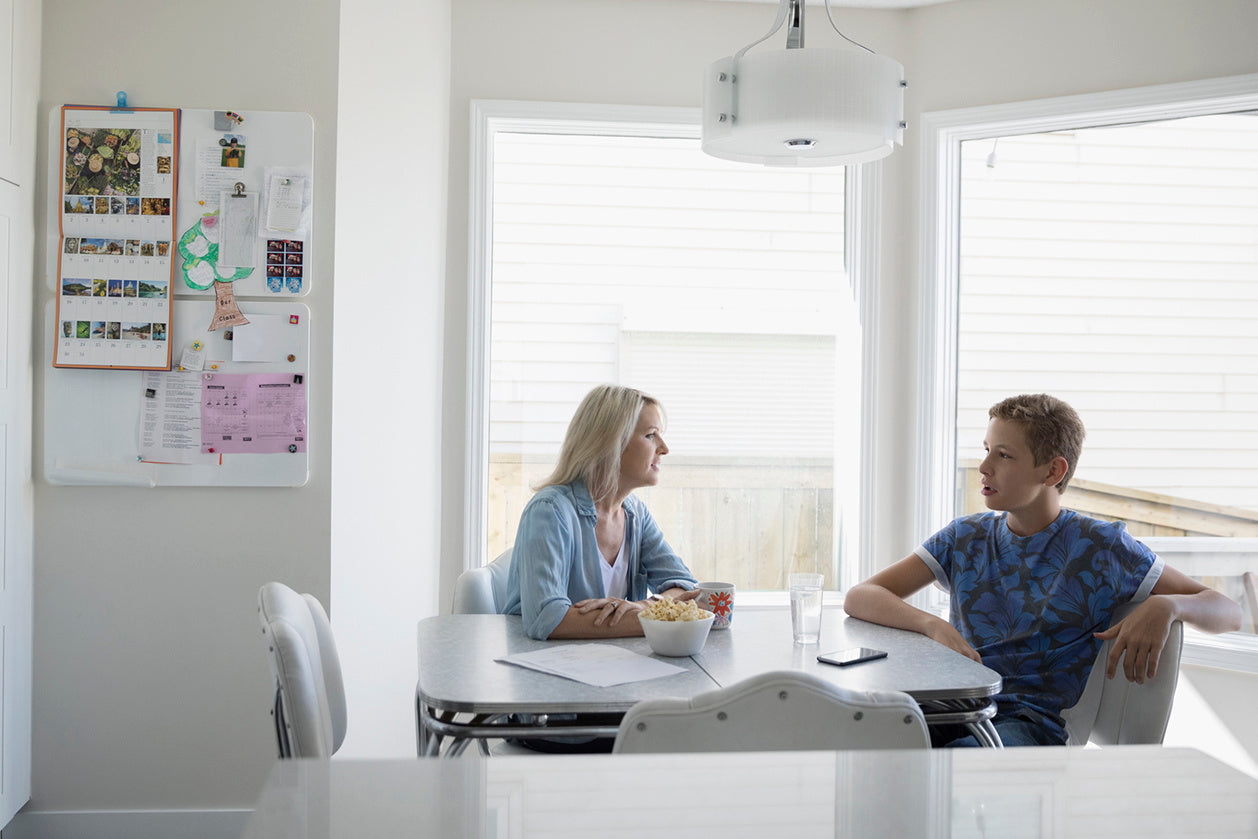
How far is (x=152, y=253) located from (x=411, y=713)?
1.59 m

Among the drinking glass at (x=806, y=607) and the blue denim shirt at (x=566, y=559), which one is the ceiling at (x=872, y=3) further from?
the drinking glass at (x=806, y=607)

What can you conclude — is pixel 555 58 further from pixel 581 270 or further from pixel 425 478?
pixel 425 478

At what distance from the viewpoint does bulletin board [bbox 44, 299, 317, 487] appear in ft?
8.50

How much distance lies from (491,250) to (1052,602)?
83.3 inches

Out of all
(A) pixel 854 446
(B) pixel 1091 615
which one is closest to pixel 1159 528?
(A) pixel 854 446

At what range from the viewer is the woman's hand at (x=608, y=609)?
207cm

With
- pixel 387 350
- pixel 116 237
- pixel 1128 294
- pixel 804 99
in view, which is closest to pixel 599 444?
pixel 387 350

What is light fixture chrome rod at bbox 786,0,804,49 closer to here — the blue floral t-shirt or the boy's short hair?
the boy's short hair

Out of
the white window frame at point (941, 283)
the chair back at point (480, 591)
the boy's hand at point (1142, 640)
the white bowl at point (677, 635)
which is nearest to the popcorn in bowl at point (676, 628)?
the white bowl at point (677, 635)

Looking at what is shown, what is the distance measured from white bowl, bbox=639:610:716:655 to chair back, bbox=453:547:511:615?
0.66 m

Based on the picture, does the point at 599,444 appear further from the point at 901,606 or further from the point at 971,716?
the point at 971,716

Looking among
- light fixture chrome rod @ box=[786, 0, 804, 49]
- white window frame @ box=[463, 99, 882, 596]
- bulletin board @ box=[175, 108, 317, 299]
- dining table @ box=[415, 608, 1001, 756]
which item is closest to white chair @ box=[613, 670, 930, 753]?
dining table @ box=[415, 608, 1001, 756]

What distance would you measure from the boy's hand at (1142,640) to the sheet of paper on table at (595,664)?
2.89ft

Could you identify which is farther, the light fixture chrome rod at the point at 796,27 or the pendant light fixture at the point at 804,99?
the light fixture chrome rod at the point at 796,27
